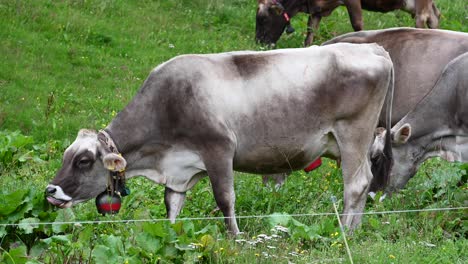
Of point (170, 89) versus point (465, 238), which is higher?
point (170, 89)

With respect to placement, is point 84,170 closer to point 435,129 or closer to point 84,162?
point 84,162

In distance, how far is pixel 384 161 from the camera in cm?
1079

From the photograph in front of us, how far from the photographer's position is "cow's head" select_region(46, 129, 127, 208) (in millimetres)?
9562

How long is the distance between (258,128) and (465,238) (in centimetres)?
204

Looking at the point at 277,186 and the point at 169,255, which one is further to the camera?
the point at 277,186

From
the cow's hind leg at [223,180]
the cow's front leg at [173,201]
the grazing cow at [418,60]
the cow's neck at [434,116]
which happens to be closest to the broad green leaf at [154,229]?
the cow's hind leg at [223,180]

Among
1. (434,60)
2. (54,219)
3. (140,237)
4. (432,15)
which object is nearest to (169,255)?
(140,237)

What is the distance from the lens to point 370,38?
1238 cm

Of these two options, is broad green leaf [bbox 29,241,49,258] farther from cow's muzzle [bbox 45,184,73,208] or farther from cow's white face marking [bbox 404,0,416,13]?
cow's white face marking [bbox 404,0,416,13]

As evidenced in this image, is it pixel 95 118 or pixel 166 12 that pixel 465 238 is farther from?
pixel 166 12

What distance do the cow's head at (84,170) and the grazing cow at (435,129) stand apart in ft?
9.40

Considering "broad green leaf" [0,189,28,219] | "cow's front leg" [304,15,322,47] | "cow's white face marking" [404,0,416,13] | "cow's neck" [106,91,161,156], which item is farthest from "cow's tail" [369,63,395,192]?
A: "cow's white face marking" [404,0,416,13]

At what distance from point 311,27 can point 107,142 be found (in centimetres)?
933

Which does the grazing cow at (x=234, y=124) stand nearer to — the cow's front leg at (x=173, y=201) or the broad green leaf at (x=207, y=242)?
the cow's front leg at (x=173, y=201)
